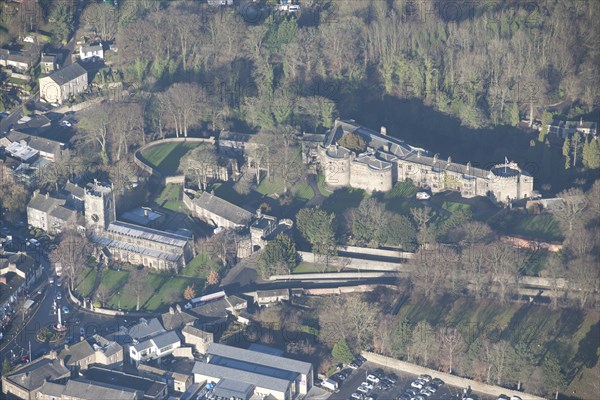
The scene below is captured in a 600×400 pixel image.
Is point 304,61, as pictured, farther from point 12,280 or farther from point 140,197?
point 12,280

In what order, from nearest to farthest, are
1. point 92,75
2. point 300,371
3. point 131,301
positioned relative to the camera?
point 300,371
point 131,301
point 92,75

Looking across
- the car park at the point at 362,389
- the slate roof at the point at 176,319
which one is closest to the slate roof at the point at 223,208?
the slate roof at the point at 176,319

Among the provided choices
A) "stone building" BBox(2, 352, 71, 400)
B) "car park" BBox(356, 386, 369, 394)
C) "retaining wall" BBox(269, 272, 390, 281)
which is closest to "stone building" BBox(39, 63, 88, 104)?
"retaining wall" BBox(269, 272, 390, 281)

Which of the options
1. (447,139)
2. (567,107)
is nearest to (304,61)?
(447,139)

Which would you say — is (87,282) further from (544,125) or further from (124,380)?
(544,125)

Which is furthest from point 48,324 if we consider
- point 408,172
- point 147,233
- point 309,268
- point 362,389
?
point 408,172
